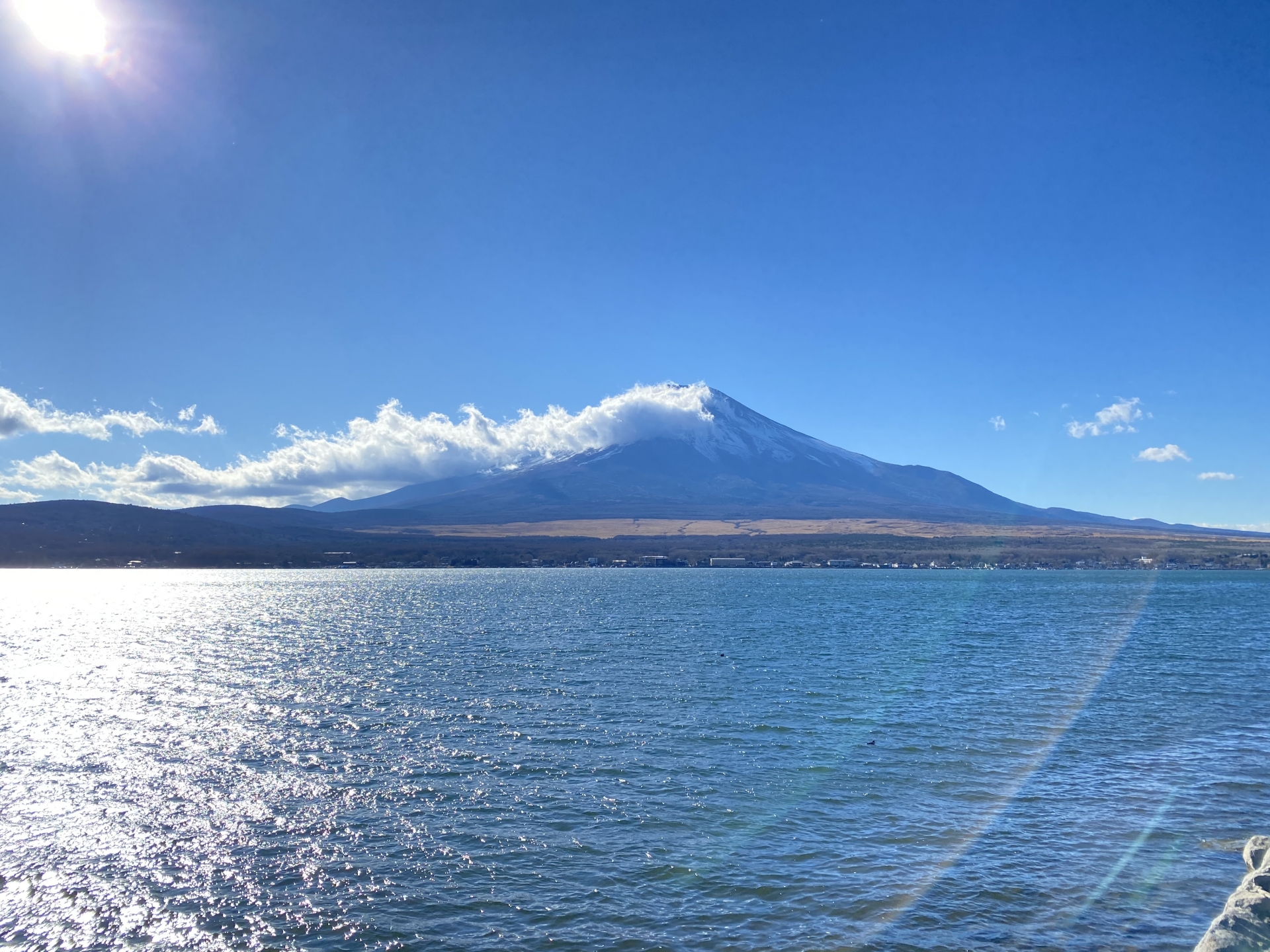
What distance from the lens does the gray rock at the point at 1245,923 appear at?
14.2 meters

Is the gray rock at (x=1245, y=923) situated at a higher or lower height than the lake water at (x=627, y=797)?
higher

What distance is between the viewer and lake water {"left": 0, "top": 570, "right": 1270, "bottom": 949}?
17.6 metres

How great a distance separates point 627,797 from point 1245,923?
15.3 m

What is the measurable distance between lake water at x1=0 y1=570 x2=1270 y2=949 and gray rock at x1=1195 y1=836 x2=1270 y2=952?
1.75 m

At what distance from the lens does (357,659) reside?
55312 millimetres

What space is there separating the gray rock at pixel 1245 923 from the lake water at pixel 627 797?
175cm

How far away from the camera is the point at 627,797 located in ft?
82.4

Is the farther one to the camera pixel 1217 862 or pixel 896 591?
pixel 896 591

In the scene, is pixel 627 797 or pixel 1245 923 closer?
pixel 1245 923

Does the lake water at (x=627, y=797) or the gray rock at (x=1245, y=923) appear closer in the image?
the gray rock at (x=1245, y=923)

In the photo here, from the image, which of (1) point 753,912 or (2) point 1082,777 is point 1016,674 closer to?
(2) point 1082,777

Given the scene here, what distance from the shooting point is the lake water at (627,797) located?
17.6 metres

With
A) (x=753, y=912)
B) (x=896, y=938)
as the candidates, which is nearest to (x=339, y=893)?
(x=753, y=912)

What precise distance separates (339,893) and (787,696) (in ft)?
88.5
